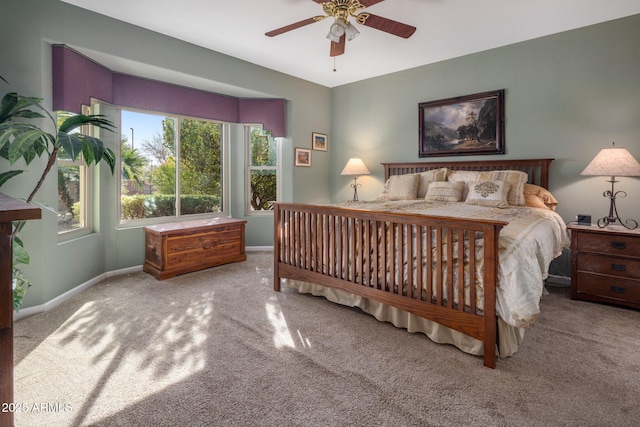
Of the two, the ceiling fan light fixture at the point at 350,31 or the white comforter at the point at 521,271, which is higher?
the ceiling fan light fixture at the point at 350,31

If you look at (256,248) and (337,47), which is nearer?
(337,47)

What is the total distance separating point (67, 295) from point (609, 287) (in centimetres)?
471

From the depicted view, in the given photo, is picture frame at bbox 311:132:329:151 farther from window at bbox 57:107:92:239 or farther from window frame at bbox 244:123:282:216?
window at bbox 57:107:92:239

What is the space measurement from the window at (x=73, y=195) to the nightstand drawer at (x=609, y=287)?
4.76 meters

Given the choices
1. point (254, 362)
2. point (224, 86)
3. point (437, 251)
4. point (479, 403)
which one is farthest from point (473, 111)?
point (254, 362)

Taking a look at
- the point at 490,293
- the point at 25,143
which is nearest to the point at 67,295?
the point at 25,143

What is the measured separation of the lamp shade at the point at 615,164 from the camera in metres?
2.77

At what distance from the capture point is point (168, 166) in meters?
4.36

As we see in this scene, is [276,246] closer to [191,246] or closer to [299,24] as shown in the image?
[191,246]

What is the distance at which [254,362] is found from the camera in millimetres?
1957

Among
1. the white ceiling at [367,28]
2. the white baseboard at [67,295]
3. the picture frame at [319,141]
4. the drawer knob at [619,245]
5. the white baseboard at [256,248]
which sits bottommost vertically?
the white baseboard at [67,295]

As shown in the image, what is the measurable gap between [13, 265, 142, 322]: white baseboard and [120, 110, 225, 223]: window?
1.94ft

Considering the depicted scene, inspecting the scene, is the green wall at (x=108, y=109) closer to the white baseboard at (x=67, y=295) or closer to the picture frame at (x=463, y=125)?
the white baseboard at (x=67, y=295)

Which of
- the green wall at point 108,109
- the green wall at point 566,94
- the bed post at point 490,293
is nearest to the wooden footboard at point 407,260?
the bed post at point 490,293
